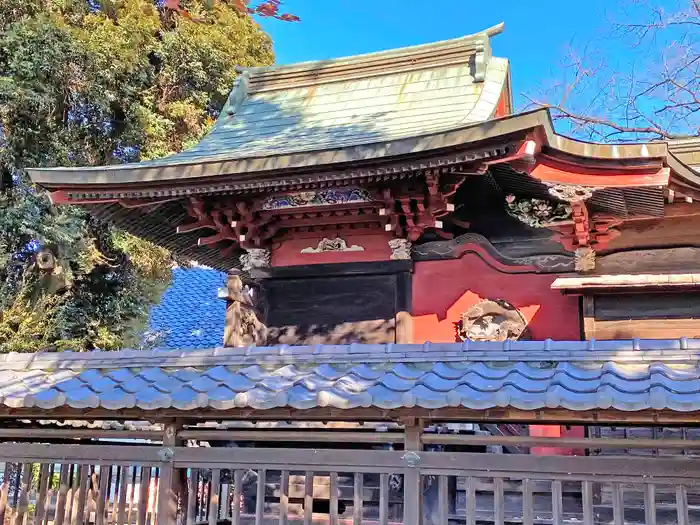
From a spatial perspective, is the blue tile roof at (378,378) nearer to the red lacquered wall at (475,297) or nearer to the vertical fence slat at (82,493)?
the vertical fence slat at (82,493)

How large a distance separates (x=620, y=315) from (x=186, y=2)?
9.39m

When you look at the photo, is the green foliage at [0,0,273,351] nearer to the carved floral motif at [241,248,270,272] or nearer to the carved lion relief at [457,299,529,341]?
the carved floral motif at [241,248,270,272]

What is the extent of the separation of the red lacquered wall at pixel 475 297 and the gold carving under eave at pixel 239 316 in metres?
1.76

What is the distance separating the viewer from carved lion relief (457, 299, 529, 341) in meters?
6.43

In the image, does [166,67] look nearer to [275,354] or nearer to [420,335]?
[420,335]

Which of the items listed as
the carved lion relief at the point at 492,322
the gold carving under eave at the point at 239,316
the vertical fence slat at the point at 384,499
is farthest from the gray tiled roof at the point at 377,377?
the carved lion relief at the point at 492,322

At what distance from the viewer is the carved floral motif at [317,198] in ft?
21.4

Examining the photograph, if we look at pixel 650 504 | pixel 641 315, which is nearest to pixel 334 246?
pixel 641 315

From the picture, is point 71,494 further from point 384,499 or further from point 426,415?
point 426,415

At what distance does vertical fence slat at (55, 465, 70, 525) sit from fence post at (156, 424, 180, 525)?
Answer: 26.2 inches

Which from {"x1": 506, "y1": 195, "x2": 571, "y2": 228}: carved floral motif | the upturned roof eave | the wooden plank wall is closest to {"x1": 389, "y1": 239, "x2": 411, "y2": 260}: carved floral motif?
{"x1": 506, "y1": 195, "x2": 571, "y2": 228}: carved floral motif

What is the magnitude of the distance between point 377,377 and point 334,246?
3.67 meters

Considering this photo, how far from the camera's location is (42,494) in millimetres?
4074

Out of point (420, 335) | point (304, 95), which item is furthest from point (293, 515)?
point (304, 95)
